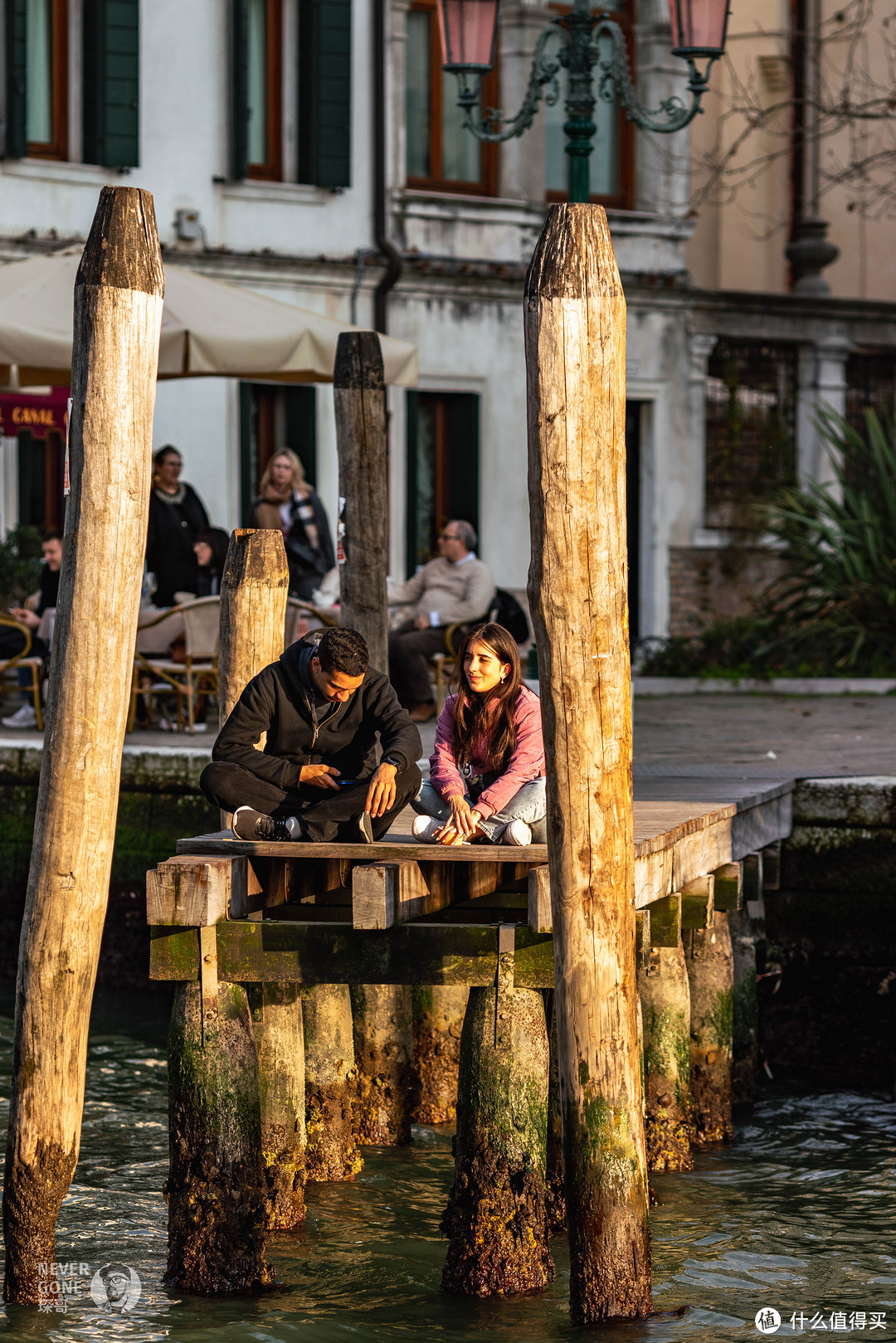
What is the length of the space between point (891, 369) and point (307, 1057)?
1410 centimetres

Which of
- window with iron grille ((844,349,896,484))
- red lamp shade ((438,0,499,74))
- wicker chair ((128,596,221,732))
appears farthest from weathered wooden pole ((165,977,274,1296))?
window with iron grille ((844,349,896,484))

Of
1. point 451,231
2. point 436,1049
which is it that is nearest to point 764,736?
point 436,1049

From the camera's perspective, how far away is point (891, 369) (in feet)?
66.1

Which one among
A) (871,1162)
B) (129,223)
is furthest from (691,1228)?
(129,223)

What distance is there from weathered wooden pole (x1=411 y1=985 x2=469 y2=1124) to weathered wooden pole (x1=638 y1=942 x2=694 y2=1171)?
975 mm

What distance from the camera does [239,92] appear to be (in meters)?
16.8

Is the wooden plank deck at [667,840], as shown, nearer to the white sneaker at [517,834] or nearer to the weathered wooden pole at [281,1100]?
the white sneaker at [517,834]

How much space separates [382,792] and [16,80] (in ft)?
35.6

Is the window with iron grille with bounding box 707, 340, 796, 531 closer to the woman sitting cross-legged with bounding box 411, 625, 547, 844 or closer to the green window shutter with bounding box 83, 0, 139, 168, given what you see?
the green window shutter with bounding box 83, 0, 139, 168

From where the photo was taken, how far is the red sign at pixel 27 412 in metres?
14.0

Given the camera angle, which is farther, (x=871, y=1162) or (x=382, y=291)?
(x=382, y=291)

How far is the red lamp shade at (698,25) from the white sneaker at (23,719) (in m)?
4.97

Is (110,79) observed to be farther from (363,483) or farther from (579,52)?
(363,483)

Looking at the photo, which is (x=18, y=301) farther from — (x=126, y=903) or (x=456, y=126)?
(x=456, y=126)
